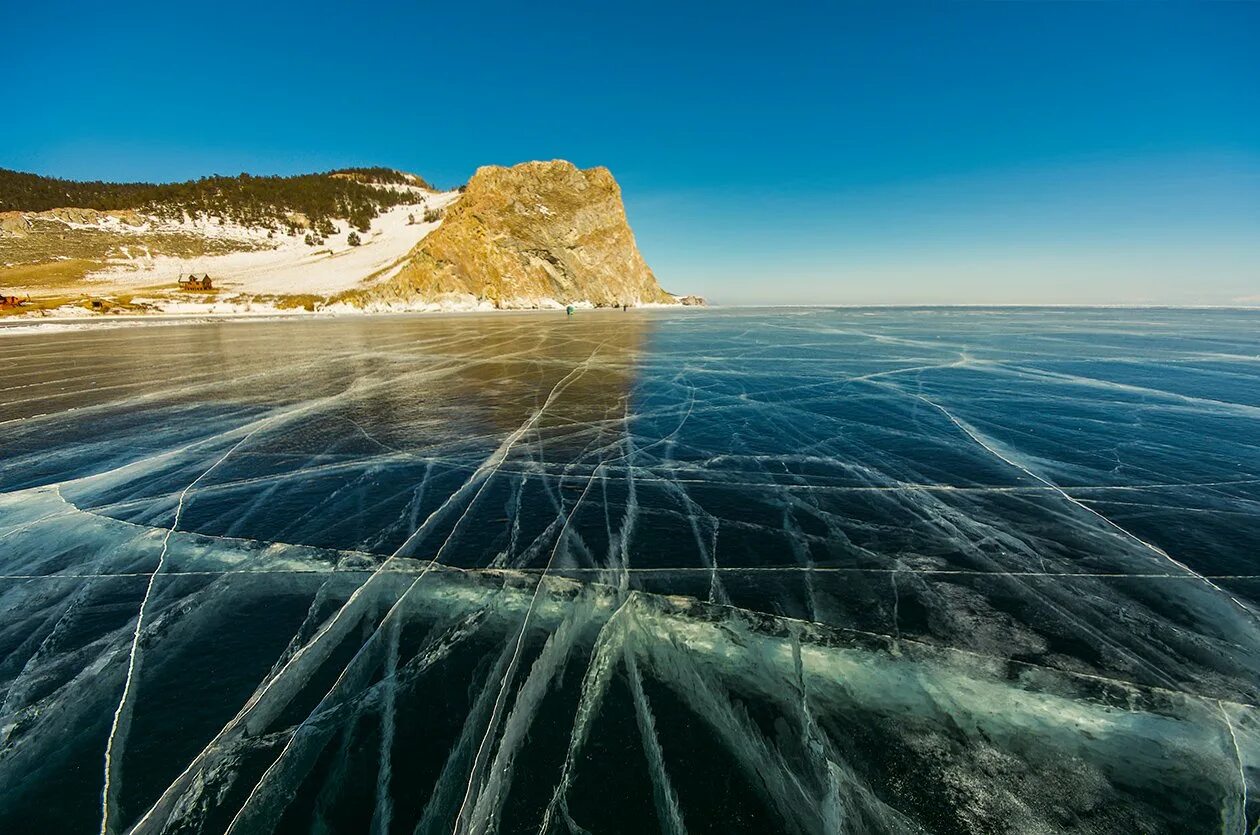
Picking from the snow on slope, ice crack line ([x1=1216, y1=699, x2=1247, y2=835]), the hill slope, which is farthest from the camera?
the snow on slope

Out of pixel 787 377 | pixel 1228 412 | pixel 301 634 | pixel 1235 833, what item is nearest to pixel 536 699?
pixel 301 634

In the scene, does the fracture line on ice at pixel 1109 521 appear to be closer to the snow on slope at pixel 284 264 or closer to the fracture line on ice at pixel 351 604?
the fracture line on ice at pixel 351 604

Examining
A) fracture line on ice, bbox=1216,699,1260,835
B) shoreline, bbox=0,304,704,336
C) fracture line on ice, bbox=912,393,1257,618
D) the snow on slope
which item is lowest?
shoreline, bbox=0,304,704,336

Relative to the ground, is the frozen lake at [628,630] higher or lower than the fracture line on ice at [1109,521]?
lower

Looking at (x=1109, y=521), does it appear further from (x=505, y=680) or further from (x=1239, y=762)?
(x=505, y=680)

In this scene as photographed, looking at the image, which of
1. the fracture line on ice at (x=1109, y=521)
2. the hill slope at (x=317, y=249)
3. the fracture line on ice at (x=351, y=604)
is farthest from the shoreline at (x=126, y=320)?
the fracture line on ice at (x=1109, y=521)

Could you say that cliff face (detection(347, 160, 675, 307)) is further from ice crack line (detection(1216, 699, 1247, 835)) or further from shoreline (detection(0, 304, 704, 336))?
ice crack line (detection(1216, 699, 1247, 835))

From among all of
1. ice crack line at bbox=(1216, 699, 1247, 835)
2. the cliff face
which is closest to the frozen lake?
ice crack line at bbox=(1216, 699, 1247, 835)
